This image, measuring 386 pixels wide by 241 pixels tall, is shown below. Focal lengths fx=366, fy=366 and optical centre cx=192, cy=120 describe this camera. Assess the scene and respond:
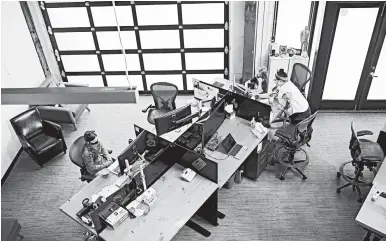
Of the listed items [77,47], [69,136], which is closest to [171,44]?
[77,47]

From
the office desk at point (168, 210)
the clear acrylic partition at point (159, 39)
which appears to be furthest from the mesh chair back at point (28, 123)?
the office desk at point (168, 210)

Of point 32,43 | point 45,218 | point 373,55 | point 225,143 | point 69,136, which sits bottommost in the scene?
point 45,218

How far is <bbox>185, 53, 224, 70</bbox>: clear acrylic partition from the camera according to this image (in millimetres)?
7176

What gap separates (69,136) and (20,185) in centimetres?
131

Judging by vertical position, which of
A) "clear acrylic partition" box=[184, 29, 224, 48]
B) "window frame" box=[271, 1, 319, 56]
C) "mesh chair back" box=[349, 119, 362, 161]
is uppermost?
"window frame" box=[271, 1, 319, 56]

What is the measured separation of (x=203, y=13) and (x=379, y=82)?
11.3 feet

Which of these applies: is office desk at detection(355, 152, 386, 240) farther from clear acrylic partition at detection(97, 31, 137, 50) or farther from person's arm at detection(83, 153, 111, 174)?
clear acrylic partition at detection(97, 31, 137, 50)

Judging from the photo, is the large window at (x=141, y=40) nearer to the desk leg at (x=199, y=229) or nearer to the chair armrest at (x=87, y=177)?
the chair armrest at (x=87, y=177)

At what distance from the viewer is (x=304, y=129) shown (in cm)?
525

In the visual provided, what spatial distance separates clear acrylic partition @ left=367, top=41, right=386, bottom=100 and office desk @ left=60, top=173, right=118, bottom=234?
4902mm

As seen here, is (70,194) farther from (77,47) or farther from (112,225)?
(77,47)

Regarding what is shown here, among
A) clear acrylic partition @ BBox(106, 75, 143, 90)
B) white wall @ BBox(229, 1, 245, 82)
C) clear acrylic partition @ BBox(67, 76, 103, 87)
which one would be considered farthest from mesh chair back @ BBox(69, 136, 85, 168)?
white wall @ BBox(229, 1, 245, 82)

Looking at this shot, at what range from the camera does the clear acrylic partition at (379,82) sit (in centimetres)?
638

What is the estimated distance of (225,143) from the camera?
16.8 feet
